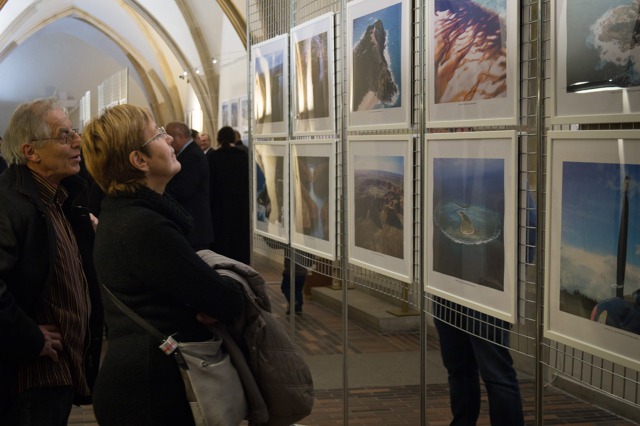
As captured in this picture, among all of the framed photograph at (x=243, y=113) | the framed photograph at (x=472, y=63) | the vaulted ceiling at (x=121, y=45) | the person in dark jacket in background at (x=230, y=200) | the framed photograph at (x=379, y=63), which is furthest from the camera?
the vaulted ceiling at (x=121, y=45)

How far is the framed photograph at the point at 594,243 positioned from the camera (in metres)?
2.37

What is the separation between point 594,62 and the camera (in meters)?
2.47

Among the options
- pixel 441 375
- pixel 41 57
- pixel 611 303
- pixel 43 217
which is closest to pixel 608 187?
pixel 611 303

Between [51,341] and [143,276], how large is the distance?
2.36 feet

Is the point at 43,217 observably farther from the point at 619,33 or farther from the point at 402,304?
the point at 619,33

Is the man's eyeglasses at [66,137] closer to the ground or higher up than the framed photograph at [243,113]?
closer to the ground

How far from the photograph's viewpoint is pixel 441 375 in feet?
11.9

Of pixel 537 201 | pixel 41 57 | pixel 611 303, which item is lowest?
pixel 611 303

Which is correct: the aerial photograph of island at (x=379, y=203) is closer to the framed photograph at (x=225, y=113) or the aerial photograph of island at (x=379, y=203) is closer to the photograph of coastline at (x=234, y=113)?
the photograph of coastline at (x=234, y=113)

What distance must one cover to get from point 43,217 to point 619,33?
2020 millimetres

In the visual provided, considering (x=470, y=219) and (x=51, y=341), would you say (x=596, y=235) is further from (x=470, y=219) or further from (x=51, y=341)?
(x=51, y=341)

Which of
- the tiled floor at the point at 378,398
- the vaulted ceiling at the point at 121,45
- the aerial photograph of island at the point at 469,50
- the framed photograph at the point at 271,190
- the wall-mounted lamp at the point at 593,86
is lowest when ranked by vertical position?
the tiled floor at the point at 378,398

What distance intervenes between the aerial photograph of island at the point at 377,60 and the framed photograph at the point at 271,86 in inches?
42.9

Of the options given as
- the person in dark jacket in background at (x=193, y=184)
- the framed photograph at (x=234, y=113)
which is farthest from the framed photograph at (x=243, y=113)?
the person in dark jacket in background at (x=193, y=184)
